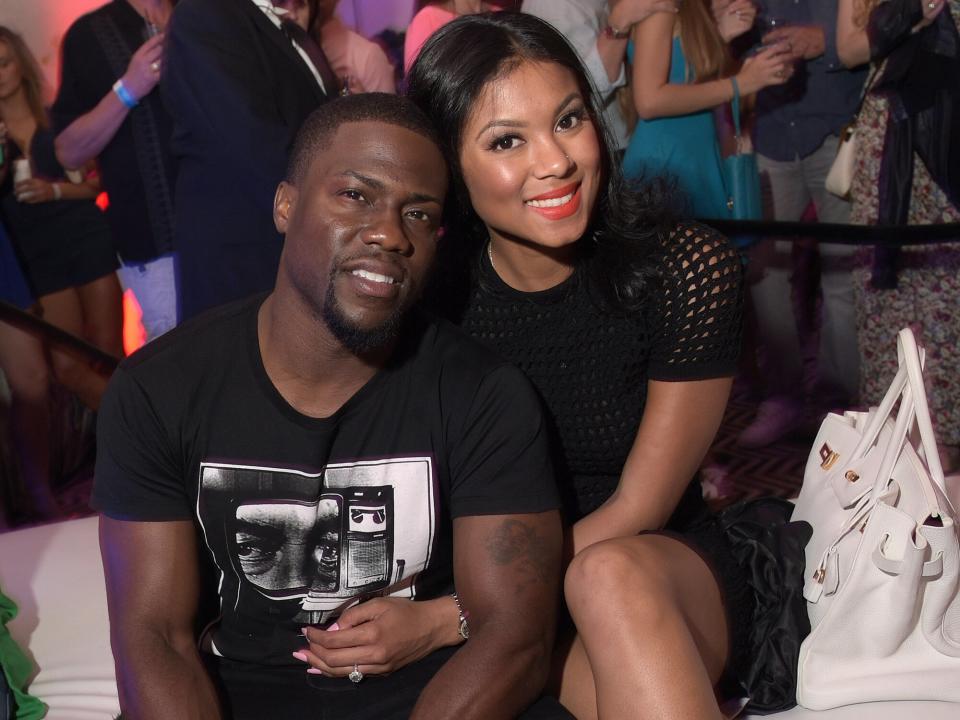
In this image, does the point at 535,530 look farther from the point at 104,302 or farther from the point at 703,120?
the point at 104,302

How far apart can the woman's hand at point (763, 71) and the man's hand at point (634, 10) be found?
46cm

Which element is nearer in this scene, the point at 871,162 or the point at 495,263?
the point at 495,263

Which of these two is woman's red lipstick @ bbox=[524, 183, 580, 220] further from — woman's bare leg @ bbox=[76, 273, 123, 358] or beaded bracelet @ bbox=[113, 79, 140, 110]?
woman's bare leg @ bbox=[76, 273, 123, 358]

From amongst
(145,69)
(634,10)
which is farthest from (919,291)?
(145,69)

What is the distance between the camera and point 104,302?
348 cm

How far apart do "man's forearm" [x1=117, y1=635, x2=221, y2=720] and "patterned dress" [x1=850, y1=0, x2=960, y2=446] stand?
2764mm

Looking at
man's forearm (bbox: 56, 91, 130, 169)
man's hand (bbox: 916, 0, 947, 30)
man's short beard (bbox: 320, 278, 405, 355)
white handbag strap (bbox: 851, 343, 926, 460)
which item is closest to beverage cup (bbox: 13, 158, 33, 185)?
man's forearm (bbox: 56, 91, 130, 169)

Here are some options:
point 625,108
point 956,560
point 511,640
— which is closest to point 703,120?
point 625,108

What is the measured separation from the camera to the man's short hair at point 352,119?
4.99 feet

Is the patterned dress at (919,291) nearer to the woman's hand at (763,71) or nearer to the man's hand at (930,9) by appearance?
the man's hand at (930,9)

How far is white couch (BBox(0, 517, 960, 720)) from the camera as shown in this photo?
1558 millimetres

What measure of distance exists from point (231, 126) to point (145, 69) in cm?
96

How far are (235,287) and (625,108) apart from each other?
5.01 ft

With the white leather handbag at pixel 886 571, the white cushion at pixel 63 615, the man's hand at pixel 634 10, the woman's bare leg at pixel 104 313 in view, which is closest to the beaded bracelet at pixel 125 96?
the woman's bare leg at pixel 104 313
